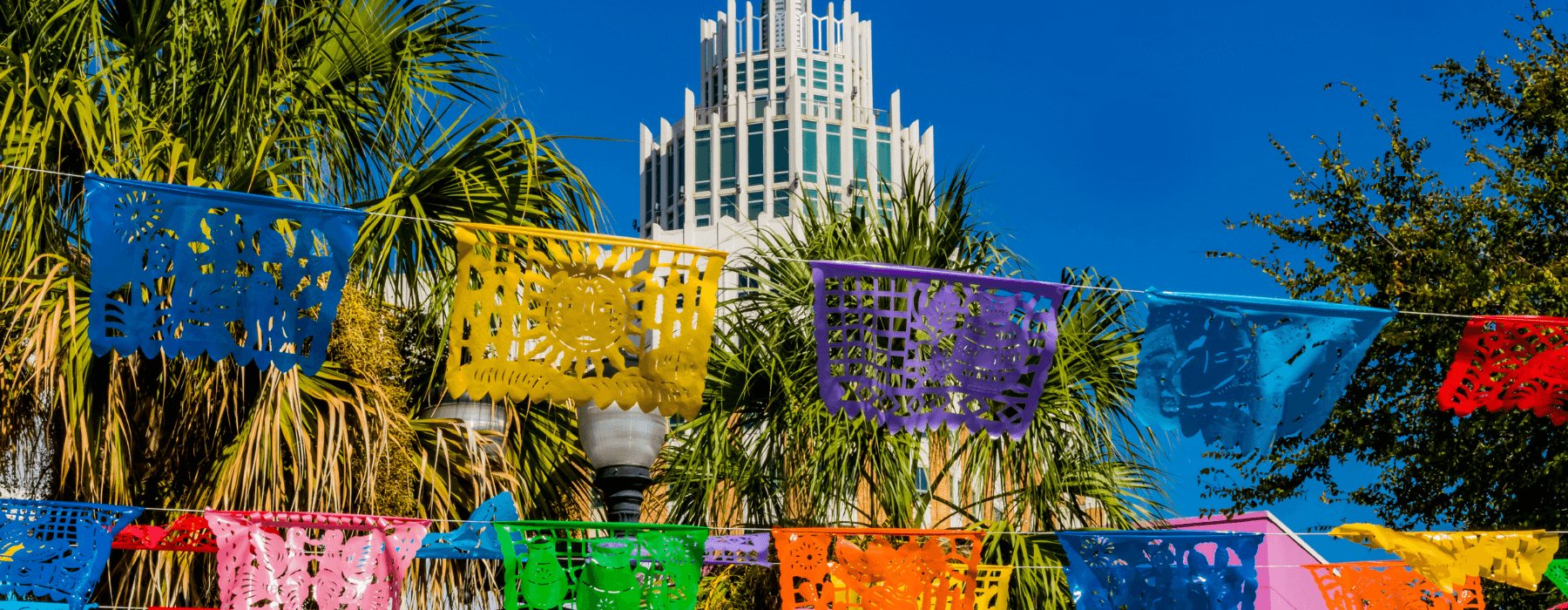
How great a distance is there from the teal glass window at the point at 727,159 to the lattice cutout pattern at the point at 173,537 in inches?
2614

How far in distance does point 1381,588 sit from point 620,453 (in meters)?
3.68

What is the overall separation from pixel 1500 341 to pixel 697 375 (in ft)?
12.3

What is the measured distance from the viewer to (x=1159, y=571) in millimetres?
6215

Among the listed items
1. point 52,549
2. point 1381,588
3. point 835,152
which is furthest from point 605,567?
point 835,152

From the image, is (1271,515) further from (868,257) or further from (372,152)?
(372,152)

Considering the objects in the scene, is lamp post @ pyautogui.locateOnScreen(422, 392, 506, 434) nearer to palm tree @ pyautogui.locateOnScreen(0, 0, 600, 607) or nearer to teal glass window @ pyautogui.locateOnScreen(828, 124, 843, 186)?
palm tree @ pyautogui.locateOnScreen(0, 0, 600, 607)

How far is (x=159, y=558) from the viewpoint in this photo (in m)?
6.36

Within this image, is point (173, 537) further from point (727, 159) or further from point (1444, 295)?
point (727, 159)

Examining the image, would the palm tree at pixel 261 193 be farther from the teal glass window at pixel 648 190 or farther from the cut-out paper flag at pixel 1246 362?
the teal glass window at pixel 648 190

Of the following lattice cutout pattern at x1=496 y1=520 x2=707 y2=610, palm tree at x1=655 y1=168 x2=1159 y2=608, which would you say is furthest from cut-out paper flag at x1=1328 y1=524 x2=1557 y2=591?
lattice cutout pattern at x1=496 y1=520 x2=707 y2=610

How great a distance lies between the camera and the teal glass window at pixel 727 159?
72.2 meters

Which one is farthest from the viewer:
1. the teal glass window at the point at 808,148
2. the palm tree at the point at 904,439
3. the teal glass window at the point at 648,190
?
the teal glass window at the point at 648,190

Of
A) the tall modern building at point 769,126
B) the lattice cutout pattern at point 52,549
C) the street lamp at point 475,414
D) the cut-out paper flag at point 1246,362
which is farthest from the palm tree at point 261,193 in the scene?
the tall modern building at point 769,126

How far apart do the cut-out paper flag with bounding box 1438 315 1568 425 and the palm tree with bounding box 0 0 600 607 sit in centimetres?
456
